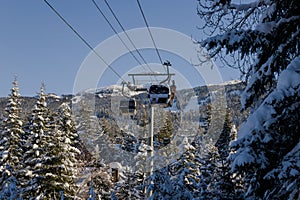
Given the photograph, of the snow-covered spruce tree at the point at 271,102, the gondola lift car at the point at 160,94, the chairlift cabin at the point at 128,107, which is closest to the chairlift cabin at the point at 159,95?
the gondola lift car at the point at 160,94

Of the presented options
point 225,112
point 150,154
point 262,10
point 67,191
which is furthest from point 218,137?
point 262,10

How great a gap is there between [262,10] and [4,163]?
2181 centimetres

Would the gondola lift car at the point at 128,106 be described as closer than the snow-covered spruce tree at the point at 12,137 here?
Yes

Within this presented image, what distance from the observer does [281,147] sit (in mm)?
4309

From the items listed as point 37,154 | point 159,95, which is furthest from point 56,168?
point 159,95

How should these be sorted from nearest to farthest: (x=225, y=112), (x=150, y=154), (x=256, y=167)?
(x=256, y=167) → (x=150, y=154) → (x=225, y=112)

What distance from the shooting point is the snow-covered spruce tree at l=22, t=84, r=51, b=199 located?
67.3 feet

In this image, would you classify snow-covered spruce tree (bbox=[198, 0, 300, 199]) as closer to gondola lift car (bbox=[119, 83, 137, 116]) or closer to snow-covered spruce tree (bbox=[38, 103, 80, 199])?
gondola lift car (bbox=[119, 83, 137, 116])

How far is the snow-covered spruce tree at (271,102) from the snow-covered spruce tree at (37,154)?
17.4m

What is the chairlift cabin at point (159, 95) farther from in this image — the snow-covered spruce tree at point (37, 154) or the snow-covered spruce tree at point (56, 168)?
the snow-covered spruce tree at point (37, 154)

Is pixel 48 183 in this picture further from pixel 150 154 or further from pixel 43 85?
pixel 150 154

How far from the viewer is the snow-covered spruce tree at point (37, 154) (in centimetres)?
2050

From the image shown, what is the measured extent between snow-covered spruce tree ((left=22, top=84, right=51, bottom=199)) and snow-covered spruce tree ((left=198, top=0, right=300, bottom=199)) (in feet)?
57.1

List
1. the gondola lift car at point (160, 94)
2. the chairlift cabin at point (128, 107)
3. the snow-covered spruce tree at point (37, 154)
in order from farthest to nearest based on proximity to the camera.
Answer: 1. the snow-covered spruce tree at point (37, 154)
2. the chairlift cabin at point (128, 107)
3. the gondola lift car at point (160, 94)
